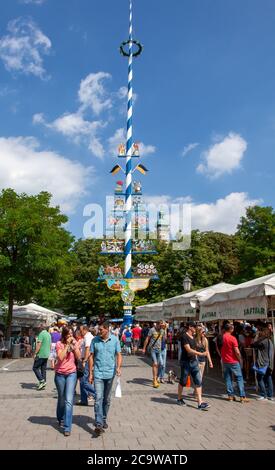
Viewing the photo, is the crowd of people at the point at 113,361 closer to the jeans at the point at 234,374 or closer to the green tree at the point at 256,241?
the jeans at the point at 234,374

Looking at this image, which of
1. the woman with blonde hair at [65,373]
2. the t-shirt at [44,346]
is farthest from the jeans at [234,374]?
the t-shirt at [44,346]

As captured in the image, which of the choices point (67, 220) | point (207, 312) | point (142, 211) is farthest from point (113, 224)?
point (207, 312)

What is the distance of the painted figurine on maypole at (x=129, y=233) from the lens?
35062 mm

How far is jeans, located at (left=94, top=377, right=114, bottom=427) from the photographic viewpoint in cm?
637

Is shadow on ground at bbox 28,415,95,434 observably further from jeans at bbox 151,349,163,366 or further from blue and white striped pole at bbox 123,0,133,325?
blue and white striped pole at bbox 123,0,133,325

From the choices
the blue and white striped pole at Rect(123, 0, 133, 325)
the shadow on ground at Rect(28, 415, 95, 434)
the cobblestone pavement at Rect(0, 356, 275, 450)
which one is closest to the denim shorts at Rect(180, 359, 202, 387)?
the cobblestone pavement at Rect(0, 356, 275, 450)

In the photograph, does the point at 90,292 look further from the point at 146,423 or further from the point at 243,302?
the point at 146,423

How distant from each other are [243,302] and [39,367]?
17.8ft

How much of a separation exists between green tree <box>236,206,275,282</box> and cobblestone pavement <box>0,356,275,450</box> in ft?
82.7

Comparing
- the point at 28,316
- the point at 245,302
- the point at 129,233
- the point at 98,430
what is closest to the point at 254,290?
the point at 245,302

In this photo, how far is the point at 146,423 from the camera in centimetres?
723

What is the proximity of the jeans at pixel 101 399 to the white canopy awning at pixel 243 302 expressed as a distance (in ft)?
14.1

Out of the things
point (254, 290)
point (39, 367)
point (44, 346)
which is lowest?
point (39, 367)
